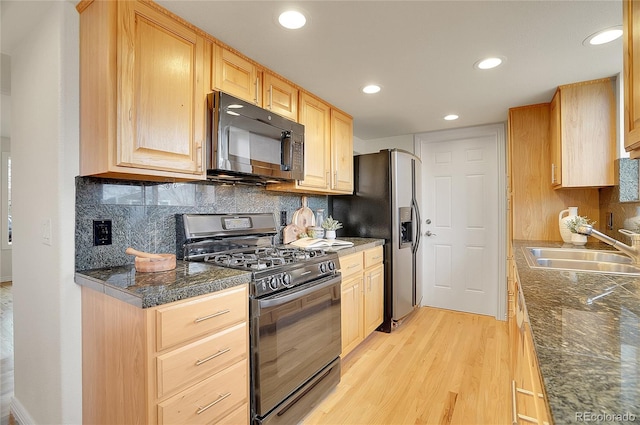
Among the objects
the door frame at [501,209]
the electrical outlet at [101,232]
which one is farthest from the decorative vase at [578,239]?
the electrical outlet at [101,232]

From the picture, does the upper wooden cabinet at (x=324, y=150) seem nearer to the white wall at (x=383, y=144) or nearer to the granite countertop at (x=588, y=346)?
the white wall at (x=383, y=144)

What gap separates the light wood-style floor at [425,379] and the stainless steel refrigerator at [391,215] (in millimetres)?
360

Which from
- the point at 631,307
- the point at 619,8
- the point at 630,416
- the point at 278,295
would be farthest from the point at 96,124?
the point at 619,8

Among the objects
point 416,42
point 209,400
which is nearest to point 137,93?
point 209,400

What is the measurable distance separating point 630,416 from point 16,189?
2639 millimetres

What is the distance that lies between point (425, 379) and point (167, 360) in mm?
1832

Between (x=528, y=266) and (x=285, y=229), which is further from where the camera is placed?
(x=285, y=229)

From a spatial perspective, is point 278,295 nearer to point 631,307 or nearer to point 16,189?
point 631,307

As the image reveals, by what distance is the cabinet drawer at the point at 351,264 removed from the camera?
2340 mm

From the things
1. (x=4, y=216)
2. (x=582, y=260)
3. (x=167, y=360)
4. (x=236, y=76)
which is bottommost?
(x=167, y=360)

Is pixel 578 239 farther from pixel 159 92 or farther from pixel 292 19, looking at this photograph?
pixel 159 92

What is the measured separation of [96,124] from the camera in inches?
54.1

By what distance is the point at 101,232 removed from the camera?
5.08 feet

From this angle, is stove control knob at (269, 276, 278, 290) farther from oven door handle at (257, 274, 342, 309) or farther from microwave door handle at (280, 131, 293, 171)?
microwave door handle at (280, 131, 293, 171)
